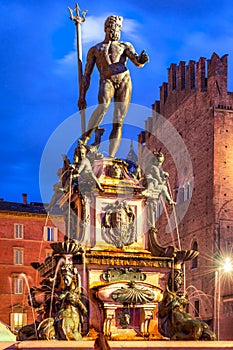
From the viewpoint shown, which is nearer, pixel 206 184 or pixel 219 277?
pixel 219 277

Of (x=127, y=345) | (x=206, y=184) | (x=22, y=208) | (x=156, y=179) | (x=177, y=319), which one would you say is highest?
(x=206, y=184)

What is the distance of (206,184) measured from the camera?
137 feet

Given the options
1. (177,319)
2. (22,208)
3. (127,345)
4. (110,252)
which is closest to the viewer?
(127,345)

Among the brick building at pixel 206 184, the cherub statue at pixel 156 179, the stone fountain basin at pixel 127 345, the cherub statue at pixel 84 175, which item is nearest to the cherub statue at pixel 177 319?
the stone fountain basin at pixel 127 345

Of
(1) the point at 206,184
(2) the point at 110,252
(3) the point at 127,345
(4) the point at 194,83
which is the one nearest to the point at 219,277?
(1) the point at 206,184

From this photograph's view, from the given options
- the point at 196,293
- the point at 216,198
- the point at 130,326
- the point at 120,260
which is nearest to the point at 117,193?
the point at 120,260

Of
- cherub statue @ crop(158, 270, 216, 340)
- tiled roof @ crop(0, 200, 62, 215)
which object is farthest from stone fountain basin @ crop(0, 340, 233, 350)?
tiled roof @ crop(0, 200, 62, 215)

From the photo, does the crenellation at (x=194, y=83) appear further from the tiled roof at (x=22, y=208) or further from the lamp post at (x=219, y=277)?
the tiled roof at (x=22, y=208)

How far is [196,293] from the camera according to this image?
141ft

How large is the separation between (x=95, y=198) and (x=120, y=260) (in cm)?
109

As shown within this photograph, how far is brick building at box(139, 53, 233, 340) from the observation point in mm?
39969

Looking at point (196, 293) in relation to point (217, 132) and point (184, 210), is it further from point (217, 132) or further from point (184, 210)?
point (217, 132)

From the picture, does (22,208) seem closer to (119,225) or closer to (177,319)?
(119,225)

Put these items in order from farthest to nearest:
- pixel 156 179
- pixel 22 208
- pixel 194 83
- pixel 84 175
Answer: pixel 22 208 < pixel 194 83 < pixel 156 179 < pixel 84 175
